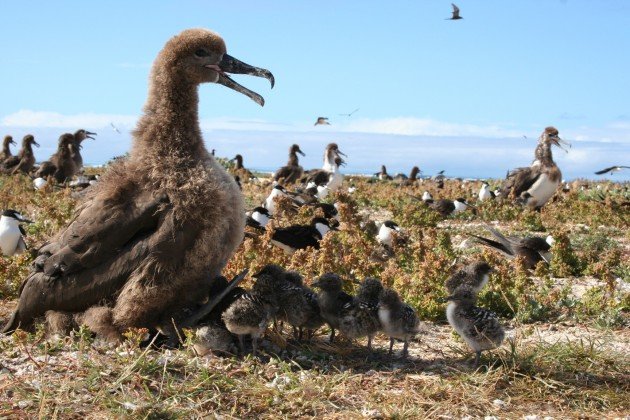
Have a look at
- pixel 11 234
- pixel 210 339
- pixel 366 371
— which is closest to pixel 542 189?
pixel 11 234

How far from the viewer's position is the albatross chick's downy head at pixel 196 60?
5.81 m

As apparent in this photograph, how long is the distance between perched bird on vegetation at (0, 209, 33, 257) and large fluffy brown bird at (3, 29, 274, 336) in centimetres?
536

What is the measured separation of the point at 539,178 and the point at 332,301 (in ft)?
39.4

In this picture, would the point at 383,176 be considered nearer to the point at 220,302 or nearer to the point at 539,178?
the point at 539,178

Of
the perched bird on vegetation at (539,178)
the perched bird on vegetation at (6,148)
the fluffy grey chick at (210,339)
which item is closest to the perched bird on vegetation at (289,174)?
the perched bird on vegetation at (539,178)

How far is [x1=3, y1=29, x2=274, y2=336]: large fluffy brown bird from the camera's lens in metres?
5.49

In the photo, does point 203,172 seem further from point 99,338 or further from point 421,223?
point 421,223

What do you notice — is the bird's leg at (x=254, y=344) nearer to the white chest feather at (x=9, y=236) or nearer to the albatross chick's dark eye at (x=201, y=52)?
the albatross chick's dark eye at (x=201, y=52)

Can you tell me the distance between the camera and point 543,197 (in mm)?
16531

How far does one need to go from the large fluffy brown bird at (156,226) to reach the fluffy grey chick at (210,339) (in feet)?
1.08

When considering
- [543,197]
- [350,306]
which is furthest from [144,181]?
[543,197]

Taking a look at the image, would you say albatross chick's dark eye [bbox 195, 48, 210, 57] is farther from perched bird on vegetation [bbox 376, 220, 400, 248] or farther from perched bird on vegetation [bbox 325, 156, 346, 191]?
perched bird on vegetation [bbox 325, 156, 346, 191]

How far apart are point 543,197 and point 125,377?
13175 millimetres

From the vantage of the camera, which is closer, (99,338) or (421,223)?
(99,338)
